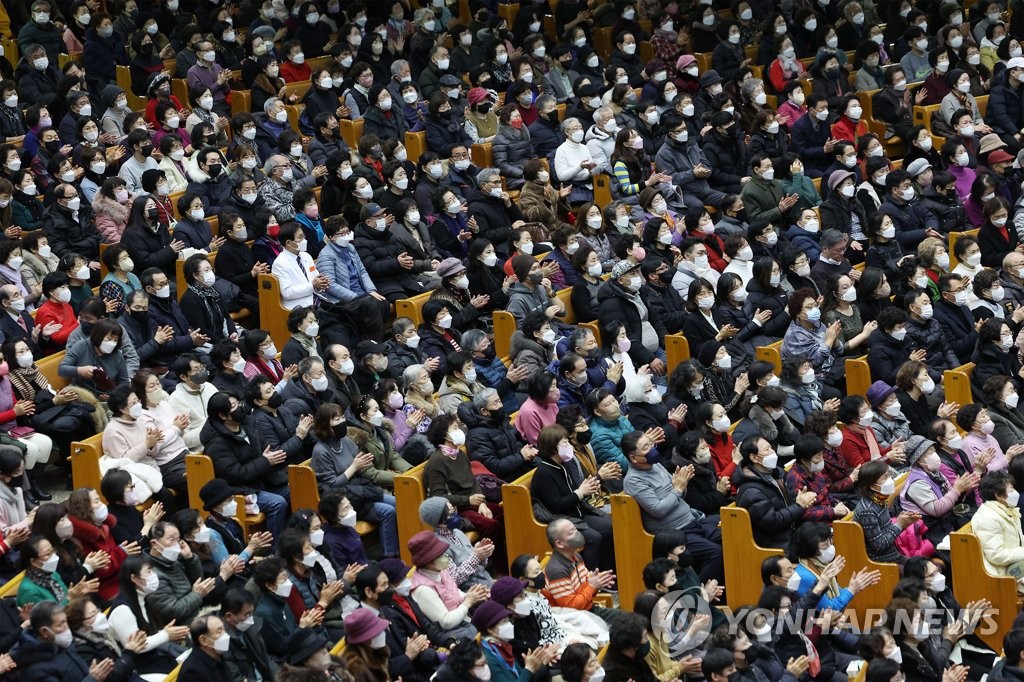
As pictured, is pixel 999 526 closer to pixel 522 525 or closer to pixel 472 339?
pixel 522 525

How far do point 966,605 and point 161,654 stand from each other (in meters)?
3.53

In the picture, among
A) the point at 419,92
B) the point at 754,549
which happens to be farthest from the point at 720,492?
the point at 419,92

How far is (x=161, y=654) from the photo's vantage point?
272 inches

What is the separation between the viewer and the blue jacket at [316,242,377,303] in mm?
9953

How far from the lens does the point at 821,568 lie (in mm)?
7516

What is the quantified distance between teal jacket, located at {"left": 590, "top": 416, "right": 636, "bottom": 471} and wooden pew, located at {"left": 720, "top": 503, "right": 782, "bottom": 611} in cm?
83

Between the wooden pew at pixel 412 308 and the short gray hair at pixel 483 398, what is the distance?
1468mm

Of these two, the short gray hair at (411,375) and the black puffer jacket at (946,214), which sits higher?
the short gray hair at (411,375)

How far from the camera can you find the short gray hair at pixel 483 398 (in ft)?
27.6

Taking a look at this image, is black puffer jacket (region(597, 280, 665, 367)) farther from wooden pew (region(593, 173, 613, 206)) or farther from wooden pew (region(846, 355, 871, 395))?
wooden pew (region(593, 173, 613, 206))

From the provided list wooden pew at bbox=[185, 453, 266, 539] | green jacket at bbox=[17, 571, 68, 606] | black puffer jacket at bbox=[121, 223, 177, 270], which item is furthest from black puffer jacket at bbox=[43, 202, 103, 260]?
green jacket at bbox=[17, 571, 68, 606]

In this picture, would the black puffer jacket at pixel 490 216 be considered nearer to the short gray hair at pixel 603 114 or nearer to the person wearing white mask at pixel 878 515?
the short gray hair at pixel 603 114

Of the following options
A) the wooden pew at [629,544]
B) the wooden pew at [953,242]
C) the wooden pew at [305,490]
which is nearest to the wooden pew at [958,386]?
the wooden pew at [953,242]

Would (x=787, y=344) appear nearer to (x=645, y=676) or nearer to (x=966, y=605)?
(x=966, y=605)
